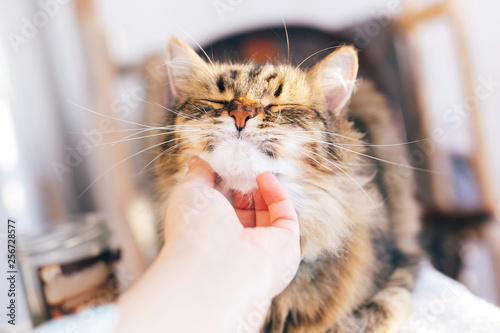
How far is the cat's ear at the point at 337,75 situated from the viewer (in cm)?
50

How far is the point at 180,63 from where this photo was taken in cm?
52

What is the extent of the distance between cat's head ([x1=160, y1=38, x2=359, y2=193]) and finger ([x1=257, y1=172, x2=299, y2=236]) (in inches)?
0.6

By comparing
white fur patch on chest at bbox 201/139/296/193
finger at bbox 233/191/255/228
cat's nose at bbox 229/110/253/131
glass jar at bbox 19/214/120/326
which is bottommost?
glass jar at bbox 19/214/120/326

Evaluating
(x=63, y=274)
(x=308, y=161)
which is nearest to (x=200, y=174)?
(x=308, y=161)

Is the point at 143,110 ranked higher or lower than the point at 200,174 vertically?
higher

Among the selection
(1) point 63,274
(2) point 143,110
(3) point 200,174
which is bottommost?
(1) point 63,274

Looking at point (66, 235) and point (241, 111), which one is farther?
point (66, 235)

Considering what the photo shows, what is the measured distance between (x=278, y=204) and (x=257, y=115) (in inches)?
5.0

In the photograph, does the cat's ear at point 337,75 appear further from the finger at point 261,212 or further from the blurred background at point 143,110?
the finger at point 261,212

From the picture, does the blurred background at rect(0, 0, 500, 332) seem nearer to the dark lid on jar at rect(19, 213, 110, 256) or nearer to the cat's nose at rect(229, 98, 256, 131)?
the dark lid on jar at rect(19, 213, 110, 256)

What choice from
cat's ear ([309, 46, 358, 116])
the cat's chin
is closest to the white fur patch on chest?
the cat's chin

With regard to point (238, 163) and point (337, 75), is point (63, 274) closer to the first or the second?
point (238, 163)

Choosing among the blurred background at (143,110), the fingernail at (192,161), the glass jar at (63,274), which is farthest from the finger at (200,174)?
the glass jar at (63,274)

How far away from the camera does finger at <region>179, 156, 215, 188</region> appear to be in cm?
46
